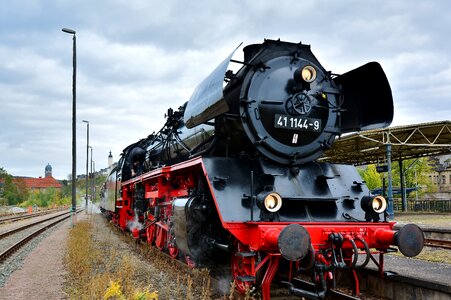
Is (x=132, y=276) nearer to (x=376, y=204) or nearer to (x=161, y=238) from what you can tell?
(x=161, y=238)

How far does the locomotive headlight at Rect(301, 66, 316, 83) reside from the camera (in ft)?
21.1

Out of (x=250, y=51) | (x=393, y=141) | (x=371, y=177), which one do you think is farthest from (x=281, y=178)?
(x=371, y=177)

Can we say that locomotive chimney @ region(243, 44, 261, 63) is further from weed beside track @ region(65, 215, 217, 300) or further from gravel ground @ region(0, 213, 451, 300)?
gravel ground @ region(0, 213, 451, 300)

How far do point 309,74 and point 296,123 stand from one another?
2.45 feet

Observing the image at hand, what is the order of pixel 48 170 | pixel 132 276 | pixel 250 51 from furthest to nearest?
pixel 48 170 → pixel 132 276 → pixel 250 51

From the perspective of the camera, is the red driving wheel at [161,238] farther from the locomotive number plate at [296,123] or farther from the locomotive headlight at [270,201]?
the locomotive headlight at [270,201]

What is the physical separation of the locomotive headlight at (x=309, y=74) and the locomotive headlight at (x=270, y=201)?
6.18 feet

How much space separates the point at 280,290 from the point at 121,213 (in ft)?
31.0

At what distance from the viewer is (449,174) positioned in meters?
69.6

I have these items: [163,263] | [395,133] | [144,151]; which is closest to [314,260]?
[163,263]

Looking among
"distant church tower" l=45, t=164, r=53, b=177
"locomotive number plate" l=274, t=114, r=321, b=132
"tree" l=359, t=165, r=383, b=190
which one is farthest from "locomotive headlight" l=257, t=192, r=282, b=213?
"distant church tower" l=45, t=164, r=53, b=177

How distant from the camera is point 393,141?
74.4 feet

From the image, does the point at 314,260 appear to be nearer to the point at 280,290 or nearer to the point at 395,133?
the point at 280,290

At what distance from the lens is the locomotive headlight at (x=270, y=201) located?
5480 mm
